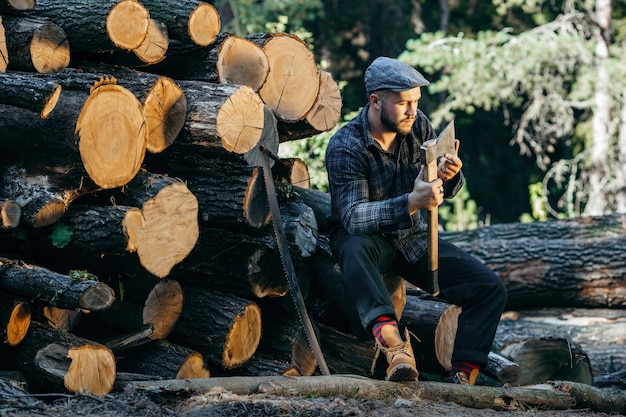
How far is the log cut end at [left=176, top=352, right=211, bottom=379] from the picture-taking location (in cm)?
468

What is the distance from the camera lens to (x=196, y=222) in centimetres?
470

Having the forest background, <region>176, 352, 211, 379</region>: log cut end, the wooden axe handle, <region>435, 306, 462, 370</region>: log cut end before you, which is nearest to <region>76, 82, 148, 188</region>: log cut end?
<region>176, 352, 211, 379</region>: log cut end

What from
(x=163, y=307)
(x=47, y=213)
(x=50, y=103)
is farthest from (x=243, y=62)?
(x=47, y=213)

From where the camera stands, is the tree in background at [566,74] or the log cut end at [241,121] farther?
the tree in background at [566,74]

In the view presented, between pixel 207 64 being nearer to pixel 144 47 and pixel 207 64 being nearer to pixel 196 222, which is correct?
pixel 144 47

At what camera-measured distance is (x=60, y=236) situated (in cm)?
436

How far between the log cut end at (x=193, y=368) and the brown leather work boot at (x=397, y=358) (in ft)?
3.13

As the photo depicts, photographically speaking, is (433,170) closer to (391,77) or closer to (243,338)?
(391,77)

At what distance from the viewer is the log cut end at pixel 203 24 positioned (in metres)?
5.11

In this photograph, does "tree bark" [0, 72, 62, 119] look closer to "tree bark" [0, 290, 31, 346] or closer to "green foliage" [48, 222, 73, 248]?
"green foliage" [48, 222, 73, 248]

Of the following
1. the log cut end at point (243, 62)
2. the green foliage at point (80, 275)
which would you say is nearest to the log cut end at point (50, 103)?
the green foliage at point (80, 275)

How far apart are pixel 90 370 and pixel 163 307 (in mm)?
710

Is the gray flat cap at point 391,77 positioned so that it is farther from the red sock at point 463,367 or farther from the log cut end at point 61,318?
the log cut end at point 61,318

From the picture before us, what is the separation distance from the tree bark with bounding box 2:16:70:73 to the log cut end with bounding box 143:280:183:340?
1289mm
